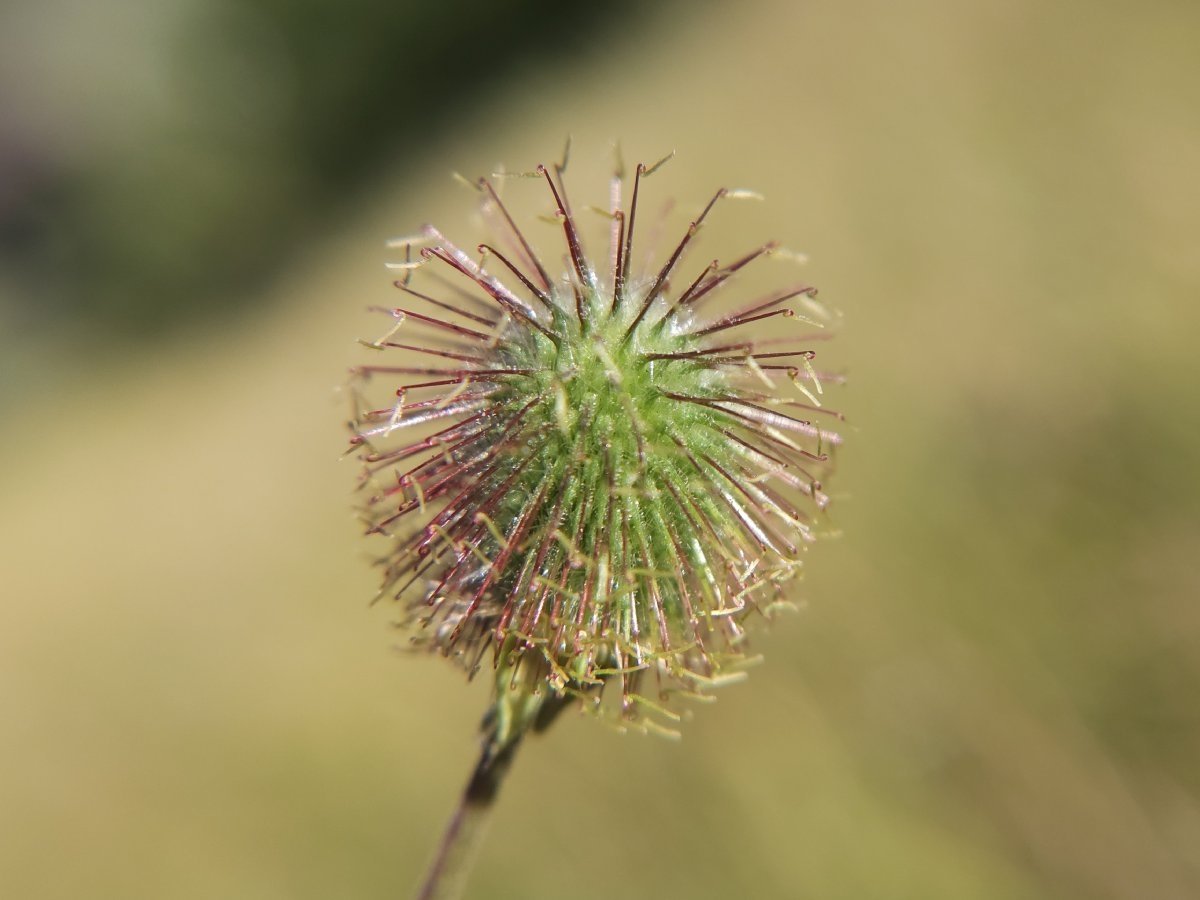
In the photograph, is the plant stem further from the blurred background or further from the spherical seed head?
the blurred background

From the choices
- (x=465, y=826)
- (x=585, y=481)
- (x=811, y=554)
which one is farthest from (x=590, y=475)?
(x=811, y=554)

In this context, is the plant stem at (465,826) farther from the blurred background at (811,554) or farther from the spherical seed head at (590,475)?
the blurred background at (811,554)

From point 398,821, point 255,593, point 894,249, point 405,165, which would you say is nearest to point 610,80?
point 405,165

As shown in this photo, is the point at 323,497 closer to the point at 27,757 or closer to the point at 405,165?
the point at 27,757

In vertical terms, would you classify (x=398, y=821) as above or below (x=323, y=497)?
below

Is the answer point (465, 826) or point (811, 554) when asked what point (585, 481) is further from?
point (811, 554)

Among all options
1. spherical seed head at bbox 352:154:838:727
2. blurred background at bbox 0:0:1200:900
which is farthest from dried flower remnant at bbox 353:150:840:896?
blurred background at bbox 0:0:1200:900

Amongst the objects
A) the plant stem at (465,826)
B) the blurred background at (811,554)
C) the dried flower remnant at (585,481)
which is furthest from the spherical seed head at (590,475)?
the blurred background at (811,554)
